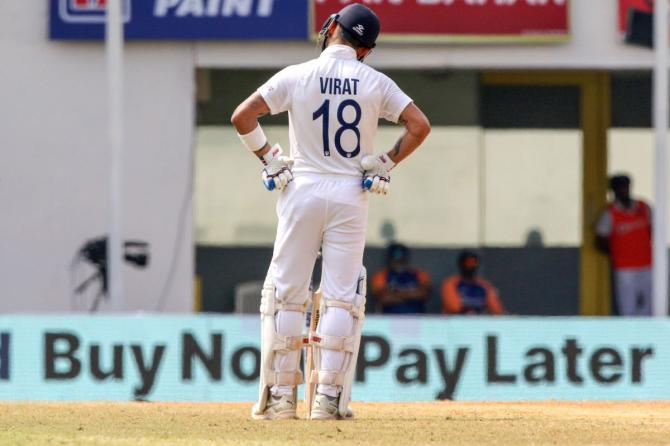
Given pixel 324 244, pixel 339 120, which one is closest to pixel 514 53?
pixel 339 120

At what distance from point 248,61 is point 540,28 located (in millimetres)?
2677

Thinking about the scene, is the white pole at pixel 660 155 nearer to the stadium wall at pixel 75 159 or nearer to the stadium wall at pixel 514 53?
the stadium wall at pixel 514 53

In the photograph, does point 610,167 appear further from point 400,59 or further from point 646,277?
point 400,59

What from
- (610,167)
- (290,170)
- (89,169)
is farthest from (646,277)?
(290,170)

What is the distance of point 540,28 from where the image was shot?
667 inches

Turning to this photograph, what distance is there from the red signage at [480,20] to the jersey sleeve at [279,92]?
7772mm

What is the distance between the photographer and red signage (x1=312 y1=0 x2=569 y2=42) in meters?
16.9

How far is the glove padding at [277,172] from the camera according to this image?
9094 mm

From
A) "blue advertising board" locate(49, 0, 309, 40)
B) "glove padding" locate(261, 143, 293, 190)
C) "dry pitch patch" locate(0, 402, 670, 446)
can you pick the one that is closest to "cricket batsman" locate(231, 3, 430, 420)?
"glove padding" locate(261, 143, 293, 190)

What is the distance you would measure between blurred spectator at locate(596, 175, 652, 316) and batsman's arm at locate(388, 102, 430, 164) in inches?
354

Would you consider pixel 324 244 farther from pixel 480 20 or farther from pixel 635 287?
pixel 635 287

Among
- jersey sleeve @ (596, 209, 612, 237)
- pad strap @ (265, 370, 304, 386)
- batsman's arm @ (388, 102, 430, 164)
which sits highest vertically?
batsman's arm @ (388, 102, 430, 164)

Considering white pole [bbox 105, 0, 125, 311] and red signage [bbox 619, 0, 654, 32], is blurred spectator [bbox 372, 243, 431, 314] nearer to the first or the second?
red signage [bbox 619, 0, 654, 32]

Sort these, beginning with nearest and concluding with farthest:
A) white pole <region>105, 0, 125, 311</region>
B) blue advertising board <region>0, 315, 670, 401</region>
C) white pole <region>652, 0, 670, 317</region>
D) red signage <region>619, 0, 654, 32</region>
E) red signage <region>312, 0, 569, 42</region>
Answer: blue advertising board <region>0, 315, 670, 401</region> < white pole <region>652, 0, 670, 317</region> < white pole <region>105, 0, 125, 311</region> < red signage <region>312, 0, 569, 42</region> < red signage <region>619, 0, 654, 32</region>
